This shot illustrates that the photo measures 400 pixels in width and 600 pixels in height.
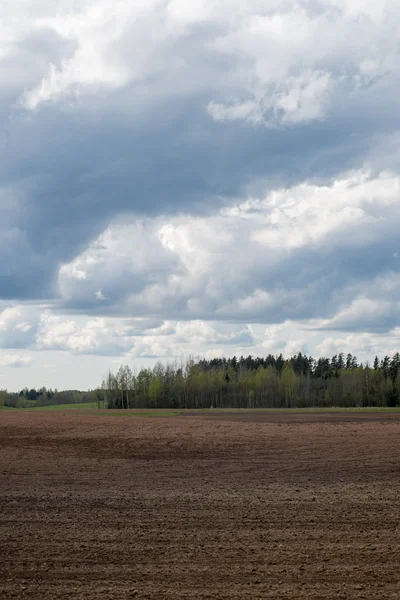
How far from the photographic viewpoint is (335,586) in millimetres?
9484

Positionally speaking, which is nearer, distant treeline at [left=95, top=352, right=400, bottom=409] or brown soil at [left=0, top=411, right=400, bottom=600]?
brown soil at [left=0, top=411, right=400, bottom=600]

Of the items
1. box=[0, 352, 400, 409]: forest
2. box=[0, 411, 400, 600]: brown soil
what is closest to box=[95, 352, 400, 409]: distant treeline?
box=[0, 352, 400, 409]: forest

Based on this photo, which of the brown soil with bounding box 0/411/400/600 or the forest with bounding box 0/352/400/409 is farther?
the forest with bounding box 0/352/400/409

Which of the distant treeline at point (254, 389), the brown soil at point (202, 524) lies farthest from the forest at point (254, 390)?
the brown soil at point (202, 524)

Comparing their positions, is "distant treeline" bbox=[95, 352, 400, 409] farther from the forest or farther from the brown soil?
the brown soil

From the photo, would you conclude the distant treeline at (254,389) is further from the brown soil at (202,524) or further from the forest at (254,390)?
the brown soil at (202,524)

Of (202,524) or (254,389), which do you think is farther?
(254,389)

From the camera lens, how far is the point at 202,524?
13883 mm

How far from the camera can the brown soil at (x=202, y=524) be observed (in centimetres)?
968

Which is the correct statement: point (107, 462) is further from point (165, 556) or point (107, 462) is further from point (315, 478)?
point (165, 556)

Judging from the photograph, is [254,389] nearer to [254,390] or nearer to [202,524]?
[254,390]

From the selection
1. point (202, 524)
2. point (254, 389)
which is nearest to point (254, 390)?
point (254, 389)

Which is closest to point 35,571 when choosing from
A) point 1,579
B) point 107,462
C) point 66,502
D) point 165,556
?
point 1,579

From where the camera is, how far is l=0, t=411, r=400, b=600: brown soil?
9680mm
